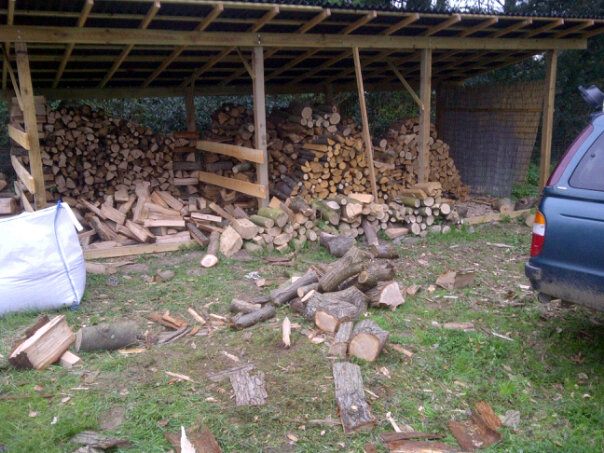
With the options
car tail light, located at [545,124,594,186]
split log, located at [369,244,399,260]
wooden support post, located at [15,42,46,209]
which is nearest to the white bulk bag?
wooden support post, located at [15,42,46,209]

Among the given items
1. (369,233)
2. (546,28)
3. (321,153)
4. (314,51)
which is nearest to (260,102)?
(321,153)

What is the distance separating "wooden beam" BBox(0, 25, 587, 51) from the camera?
6.80m

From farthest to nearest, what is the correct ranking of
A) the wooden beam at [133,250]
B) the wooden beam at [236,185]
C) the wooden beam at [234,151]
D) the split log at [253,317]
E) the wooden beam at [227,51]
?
the wooden beam at [236,185], the wooden beam at [234,151], the wooden beam at [133,250], the wooden beam at [227,51], the split log at [253,317]

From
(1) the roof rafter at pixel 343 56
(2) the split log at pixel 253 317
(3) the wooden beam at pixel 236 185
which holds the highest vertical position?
(1) the roof rafter at pixel 343 56

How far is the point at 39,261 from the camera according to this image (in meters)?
5.41

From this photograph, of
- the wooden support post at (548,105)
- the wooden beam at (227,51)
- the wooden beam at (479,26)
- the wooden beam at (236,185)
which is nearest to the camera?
the wooden beam at (227,51)

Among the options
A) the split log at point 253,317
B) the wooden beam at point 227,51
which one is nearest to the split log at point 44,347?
the split log at point 253,317

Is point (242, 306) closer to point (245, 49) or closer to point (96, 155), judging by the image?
point (245, 49)

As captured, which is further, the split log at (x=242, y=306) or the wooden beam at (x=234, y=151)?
the wooden beam at (x=234, y=151)

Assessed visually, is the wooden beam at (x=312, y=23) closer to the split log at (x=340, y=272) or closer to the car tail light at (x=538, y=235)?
the split log at (x=340, y=272)

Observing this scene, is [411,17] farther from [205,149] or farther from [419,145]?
[205,149]

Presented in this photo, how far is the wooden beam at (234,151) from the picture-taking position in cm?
818

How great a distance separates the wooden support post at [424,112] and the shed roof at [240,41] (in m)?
0.32

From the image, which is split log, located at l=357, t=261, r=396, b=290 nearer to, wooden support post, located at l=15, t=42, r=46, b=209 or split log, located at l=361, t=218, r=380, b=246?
split log, located at l=361, t=218, r=380, b=246
